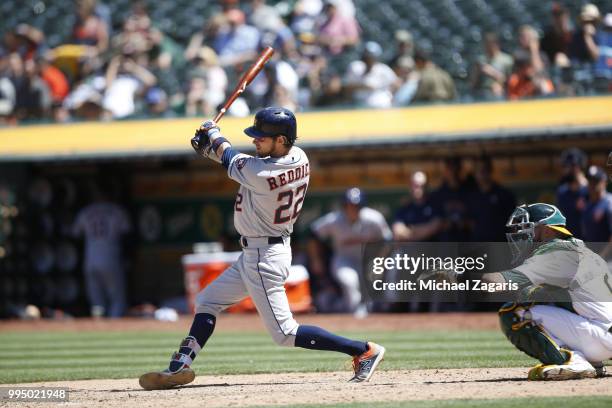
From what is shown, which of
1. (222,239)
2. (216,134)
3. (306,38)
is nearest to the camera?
(216,134)

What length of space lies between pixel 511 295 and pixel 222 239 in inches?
316

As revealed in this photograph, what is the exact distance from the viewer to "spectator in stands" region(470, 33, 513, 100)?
41.5 feet

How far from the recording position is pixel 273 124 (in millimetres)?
6113

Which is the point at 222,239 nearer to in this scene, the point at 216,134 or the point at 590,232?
the point at 590,232

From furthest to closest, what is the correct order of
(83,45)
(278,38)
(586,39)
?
(83,45), (278,38), (586,39)

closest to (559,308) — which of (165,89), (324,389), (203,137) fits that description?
(324,389)

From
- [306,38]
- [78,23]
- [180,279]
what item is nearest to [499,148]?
[306,38]

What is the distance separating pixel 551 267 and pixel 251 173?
1.67 m

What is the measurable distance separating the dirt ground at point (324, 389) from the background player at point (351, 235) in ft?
18.0

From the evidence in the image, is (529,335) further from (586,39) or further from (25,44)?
(25,44)

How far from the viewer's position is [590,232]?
1048 centimetres

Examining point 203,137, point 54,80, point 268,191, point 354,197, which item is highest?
point 203,137

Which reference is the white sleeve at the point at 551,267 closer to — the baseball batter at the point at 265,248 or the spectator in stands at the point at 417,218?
the baseball batter at the point at 265,248

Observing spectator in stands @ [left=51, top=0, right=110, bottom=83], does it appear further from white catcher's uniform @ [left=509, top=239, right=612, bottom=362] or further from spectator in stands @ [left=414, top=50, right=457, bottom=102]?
white catcher's uniform @ [left=509, top=239, right=612, bottom=362]
